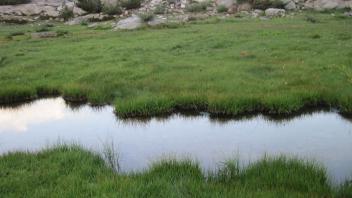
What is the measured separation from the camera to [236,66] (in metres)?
20.7

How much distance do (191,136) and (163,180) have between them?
4.39m

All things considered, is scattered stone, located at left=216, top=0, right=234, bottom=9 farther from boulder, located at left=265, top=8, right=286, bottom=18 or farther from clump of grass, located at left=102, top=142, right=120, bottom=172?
clump of grass, located at left=102, top=142, right=120, bottom=172

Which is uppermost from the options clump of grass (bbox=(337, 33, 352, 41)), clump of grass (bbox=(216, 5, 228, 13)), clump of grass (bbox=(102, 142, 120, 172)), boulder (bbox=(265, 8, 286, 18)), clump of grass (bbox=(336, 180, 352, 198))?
clump of grass (bbox=(337, 33, 352, 41))

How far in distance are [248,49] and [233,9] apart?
2605cm

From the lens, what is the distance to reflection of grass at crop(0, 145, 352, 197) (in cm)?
858

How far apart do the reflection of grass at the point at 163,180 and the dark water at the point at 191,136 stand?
106 centimetres

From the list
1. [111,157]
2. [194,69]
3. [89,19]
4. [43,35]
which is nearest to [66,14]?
[89,19]

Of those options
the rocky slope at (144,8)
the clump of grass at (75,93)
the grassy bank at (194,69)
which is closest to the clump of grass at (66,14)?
the rocky slope at (144,8)

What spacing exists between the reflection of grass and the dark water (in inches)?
41.5

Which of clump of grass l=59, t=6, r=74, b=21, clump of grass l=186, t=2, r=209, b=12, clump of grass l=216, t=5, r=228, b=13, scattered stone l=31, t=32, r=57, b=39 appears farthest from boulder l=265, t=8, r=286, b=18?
clump of grass l=59, t=6, r=74, b=21

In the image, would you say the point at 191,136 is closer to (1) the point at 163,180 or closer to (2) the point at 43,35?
(1) the point at 163,180

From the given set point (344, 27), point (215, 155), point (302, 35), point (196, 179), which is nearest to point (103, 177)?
point (196, 179)

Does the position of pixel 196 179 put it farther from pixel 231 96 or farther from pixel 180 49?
pixel 180 49

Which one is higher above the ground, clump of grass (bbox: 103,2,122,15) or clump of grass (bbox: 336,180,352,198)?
clump of grass (bbox: 336,180,352,198)
